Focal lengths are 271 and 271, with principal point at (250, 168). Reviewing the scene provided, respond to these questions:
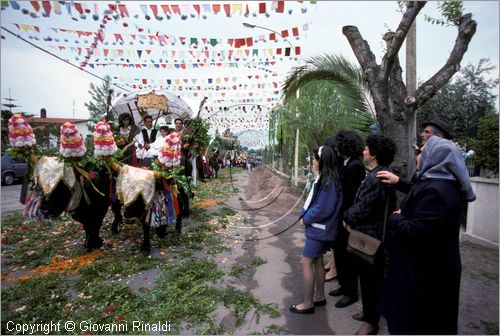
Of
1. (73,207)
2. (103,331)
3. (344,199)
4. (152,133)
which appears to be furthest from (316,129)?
(103,331)

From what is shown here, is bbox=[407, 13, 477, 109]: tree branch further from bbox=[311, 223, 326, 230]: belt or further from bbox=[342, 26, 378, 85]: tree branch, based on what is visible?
bbox=[311, 223, 326, 230]: belt

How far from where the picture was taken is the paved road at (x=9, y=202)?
840 centimetres

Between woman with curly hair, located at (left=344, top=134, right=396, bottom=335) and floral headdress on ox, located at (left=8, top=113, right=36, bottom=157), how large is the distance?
4302 mm

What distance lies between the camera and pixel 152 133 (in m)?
5.98

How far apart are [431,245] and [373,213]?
0.50 m

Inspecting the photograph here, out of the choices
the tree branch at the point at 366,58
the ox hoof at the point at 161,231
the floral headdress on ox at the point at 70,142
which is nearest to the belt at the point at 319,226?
the tree branch at the point at 366,58

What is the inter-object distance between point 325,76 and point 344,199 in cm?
235

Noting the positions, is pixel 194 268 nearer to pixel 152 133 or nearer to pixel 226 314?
pixel 226 314

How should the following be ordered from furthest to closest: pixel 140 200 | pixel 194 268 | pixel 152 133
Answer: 1. pixel 152 133
2. pixel 140 200
3. pixel 194 268

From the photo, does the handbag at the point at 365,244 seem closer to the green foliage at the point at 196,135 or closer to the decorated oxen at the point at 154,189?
the decorated oxen at the point at 154,189

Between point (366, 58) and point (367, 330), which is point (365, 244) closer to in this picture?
point (367, 330)

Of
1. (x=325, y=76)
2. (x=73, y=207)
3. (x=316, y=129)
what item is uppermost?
(x=325, y=76)

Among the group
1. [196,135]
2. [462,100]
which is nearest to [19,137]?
[196,135]

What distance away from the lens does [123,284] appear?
3.54m
